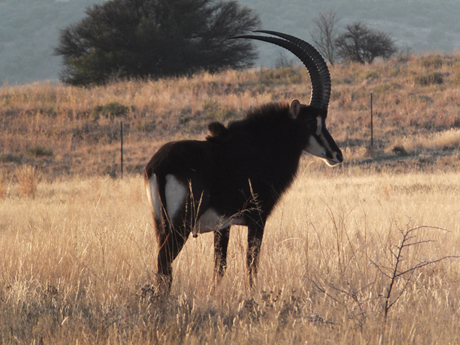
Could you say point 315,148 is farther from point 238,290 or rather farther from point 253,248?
point 238,290

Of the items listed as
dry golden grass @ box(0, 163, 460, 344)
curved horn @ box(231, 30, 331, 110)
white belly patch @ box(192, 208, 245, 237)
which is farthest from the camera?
curved horn @ box(231, 30, 331, 110)

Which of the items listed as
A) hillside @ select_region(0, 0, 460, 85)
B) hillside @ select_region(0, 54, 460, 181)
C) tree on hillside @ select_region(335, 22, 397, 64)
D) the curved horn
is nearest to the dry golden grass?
the curved horn

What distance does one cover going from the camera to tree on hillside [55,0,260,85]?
32325 millimetres

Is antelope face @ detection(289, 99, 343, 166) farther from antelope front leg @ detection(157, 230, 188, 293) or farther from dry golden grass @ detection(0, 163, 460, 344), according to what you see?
antelope front leg @ detection(157, 230, 188, 293)

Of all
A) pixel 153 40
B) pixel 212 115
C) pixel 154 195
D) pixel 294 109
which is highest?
pixel 153 40

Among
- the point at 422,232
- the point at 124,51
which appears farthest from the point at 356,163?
the point at 124,51

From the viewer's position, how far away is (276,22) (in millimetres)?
153750

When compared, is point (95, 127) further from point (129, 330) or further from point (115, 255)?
point (129, 330)

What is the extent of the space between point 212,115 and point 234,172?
53.0ft

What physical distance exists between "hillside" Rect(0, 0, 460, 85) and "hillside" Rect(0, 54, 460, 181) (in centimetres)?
8800

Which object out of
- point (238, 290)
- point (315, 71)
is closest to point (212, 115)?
point (315, 71)

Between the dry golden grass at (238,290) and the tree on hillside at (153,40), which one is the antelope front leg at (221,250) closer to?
the dry golden grass at (238,290)

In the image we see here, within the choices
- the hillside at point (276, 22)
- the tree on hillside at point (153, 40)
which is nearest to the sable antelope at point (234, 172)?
the tree on hillside at point (153, 40)

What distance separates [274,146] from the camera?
484 cm
